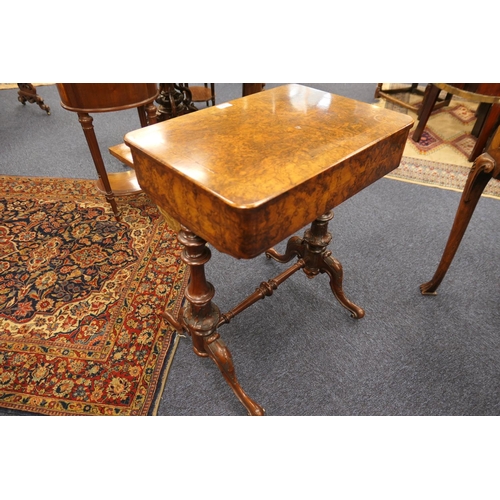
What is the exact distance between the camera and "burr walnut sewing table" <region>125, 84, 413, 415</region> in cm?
75

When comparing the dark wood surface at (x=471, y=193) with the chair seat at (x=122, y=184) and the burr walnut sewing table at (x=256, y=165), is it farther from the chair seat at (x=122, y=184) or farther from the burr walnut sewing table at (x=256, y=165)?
the chair seat at (x=122, y=184)

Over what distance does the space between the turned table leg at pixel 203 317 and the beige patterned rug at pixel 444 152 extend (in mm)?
1969

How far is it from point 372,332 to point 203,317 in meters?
0.77

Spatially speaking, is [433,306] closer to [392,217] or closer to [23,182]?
[392,217]

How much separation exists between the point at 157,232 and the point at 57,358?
87 cm

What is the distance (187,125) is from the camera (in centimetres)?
98

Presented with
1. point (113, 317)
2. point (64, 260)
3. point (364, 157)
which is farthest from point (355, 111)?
point (64, 260)

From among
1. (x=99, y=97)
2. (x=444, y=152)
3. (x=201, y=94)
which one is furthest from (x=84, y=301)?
(x=444, y=152)

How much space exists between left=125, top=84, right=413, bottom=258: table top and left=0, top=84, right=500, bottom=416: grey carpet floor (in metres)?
0.77

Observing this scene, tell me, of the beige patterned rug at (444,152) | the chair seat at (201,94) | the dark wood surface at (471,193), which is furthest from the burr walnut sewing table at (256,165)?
the chair seat at (201,94)

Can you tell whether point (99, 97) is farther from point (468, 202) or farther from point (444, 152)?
point (444, 152)

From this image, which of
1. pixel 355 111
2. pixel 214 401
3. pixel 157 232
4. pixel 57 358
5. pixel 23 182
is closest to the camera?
pixel 355 111

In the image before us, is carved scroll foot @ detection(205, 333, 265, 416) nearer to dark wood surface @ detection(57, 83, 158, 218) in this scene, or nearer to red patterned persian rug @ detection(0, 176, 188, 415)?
red patterned persian rug @ detection(0, 176, 188, 415)

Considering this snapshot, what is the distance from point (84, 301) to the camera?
66.9 inches
